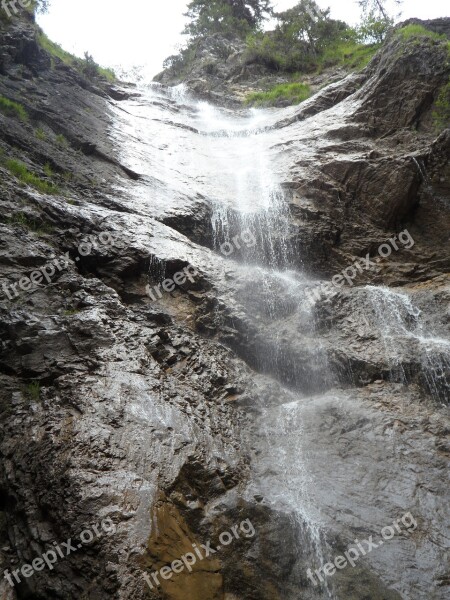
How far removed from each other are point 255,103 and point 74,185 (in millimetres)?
14783

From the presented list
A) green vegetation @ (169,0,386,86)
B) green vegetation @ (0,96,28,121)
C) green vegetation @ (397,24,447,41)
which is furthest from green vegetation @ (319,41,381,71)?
green vegetation @ (0,96,28,121)

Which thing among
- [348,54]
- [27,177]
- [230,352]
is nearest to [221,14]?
[348,54]

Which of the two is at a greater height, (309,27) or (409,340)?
(309,27)

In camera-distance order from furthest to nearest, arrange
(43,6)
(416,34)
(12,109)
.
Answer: (43,6) < (416,34) < (12,109)

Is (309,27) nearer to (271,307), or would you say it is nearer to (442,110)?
(442,110)

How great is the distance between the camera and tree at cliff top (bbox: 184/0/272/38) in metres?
31.1

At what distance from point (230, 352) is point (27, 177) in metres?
5.63

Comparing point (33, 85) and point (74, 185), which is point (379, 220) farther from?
point (33, 85)

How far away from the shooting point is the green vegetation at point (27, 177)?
8820mm

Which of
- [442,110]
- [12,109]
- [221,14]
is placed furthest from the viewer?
[221,14]

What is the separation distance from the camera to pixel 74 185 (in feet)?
32.1

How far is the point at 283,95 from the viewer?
21.0m

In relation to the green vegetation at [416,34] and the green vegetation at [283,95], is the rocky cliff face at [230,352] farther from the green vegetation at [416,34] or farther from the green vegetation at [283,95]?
the green vegetation at [283,95]

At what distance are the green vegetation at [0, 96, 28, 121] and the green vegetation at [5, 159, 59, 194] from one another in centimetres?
327
